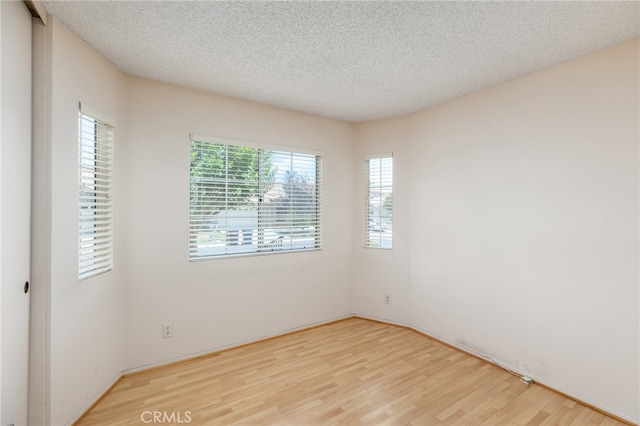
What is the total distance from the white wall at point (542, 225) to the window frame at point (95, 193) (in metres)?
3.17

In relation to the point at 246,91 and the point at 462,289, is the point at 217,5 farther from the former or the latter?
the point at 462,289

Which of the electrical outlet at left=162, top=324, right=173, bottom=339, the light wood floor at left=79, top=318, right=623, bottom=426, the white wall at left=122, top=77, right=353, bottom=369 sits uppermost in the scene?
the white wall at left=122, top=77, right=353, bottom=369

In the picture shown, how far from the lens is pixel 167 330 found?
2785mm

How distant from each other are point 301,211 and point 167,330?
189cm

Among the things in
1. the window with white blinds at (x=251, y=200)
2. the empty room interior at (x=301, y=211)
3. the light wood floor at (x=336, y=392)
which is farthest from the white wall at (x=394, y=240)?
the light wood floor at (x=336, y=392)

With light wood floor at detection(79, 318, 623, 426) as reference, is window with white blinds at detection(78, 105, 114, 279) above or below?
above

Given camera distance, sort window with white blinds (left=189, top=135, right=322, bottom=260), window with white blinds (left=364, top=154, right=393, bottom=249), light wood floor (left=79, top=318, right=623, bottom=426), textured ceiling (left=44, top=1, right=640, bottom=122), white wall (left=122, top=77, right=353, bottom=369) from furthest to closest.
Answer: window with white blinds (left=364, top=154, right=393, bottom=249) < window with white blinds (left=189, top=135, right=322, bottom=260) < white wall (left=122, top=77, right=353, bottom=369) < light wood floor (left=79, top=318, right=623, bottom=426) < textured ceiling (left=44, top=1, right=640, bottom=122)

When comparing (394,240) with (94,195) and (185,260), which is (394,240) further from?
(94,195)

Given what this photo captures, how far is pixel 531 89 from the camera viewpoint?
2.58 meters

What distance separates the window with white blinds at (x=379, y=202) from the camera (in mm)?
3857

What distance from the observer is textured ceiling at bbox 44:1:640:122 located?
1736mm

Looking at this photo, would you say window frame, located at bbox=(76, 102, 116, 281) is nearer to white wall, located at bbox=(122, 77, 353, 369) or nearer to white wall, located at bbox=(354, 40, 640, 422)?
white wall, located at bbox=(122, 77, 353, 369)

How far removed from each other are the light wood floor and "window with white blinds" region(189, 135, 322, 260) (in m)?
1.12

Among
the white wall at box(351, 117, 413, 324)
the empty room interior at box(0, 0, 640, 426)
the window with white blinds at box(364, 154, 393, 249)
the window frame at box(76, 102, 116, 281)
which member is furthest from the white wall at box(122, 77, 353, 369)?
the window with white blinds at box(364, 154, 393, 249)
